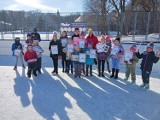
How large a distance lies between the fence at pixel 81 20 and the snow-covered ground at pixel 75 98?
5002mm

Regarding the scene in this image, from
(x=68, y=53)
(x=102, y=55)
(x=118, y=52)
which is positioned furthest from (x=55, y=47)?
(x=118, y=52)

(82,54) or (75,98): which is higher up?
(82,54)

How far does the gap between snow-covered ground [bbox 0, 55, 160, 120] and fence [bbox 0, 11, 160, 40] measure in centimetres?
500

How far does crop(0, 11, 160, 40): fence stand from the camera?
1388cm

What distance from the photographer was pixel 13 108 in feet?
19.4

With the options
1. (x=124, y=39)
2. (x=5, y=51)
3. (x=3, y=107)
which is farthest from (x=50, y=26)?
(x=3, y=107)

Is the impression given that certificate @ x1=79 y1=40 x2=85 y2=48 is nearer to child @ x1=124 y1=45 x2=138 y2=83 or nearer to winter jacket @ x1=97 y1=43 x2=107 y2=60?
winter jacket @ x1=97 y1=43 x2=107 y2=60

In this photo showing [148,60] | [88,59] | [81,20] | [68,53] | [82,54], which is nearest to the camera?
[148,60]

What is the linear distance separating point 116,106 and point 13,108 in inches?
93.3

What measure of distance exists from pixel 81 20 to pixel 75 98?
309 inches

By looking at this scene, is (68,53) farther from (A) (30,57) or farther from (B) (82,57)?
(A) (30,57)

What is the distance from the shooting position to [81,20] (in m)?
13.9

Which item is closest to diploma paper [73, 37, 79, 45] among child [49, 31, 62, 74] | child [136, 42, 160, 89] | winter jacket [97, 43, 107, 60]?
child [49, 31, 62, 74]

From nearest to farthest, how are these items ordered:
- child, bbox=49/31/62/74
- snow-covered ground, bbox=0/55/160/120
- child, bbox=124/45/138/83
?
snow-covered ground, bbox=0/55/160/120 < child, bbox=124/45/138/83 < child, bbox=49/31/62/74
